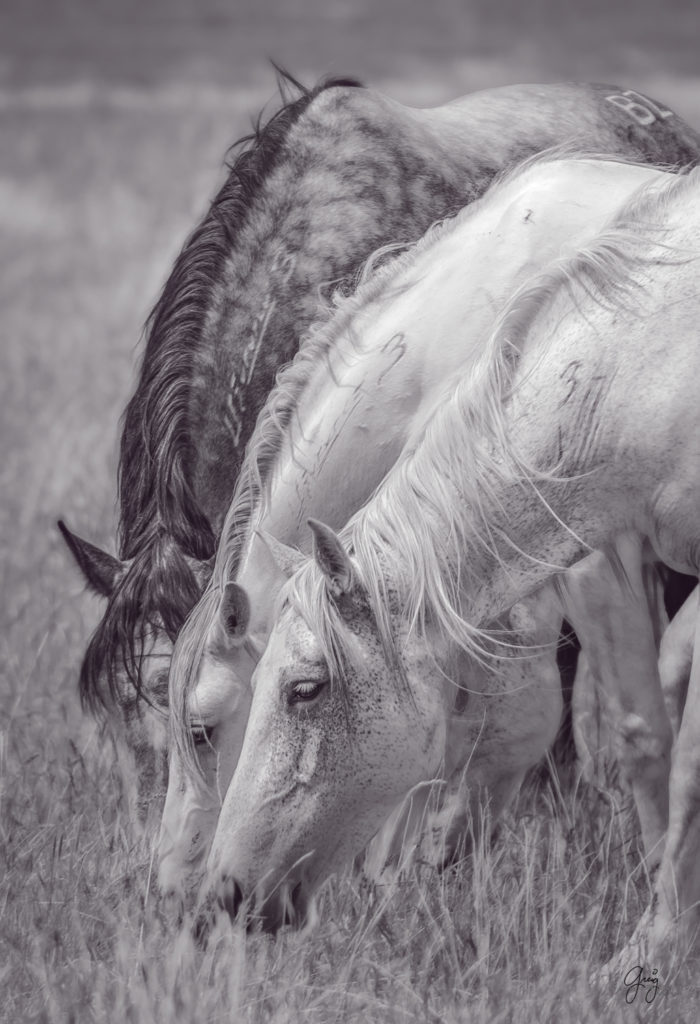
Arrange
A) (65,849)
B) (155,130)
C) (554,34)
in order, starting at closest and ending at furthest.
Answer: (65,849), (155,130), (554,34)

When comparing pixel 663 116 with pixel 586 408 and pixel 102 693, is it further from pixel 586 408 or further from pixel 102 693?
pixel 102 693

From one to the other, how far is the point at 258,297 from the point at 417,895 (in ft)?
5.65

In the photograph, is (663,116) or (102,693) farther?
(663,116)

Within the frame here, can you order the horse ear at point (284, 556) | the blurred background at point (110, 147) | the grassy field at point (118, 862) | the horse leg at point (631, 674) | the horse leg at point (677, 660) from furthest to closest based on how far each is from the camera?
the blurred background at point (110, 147)
the horse leg at point (631, 674)
the horse leg at point (677, 660)
the horse ear at point (284, 556)
the grassy field at point (118, 862)

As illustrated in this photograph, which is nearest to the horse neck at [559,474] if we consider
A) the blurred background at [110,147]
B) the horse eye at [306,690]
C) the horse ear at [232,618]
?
the horse eye at [306,690]

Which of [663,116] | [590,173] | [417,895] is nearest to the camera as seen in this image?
[417,895]

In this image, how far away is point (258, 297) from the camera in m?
4.06

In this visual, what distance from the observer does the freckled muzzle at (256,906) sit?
9.41 feet

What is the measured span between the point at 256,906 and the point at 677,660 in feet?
3.93

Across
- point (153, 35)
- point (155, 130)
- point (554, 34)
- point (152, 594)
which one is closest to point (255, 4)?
point (153, 35)

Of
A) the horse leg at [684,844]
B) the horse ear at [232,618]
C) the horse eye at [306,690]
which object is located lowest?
the horse leg at [684,844]

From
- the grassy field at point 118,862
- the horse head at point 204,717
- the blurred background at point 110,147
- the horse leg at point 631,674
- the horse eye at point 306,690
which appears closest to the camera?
the grassy field at point 118,862

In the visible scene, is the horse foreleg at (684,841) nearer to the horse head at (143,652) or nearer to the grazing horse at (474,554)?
the grazing horse at (474,554)

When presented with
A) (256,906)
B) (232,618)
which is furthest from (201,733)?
(256,906)
